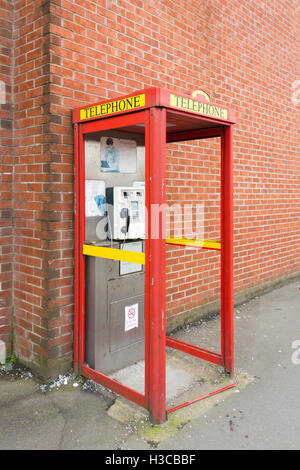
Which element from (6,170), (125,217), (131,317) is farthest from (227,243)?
(6,170)

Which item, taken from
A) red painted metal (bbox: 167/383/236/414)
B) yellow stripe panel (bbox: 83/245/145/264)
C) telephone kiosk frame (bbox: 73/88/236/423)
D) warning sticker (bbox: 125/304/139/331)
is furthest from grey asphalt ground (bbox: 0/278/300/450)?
yellow stripe panel (bbox: 83/245/145/264)

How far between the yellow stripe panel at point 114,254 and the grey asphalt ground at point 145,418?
1115mm

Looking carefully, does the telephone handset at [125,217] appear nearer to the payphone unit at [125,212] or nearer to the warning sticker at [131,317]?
the payphone unit at [125,212]

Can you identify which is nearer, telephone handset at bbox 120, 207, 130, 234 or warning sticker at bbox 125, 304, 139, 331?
telephone handset at bbox 120, 207, 130, 234

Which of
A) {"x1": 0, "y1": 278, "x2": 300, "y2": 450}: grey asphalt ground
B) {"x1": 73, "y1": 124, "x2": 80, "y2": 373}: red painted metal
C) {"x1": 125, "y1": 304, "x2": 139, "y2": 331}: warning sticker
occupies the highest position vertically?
{"x1": 73, "y1": 124, "x2": 80, "y2": 373}: red painted metal

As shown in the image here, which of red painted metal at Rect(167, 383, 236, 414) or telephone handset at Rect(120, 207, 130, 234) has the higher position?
telephone handset at Rect(120, 207, 130, 234)

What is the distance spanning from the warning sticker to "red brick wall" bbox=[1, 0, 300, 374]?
21.5 inches

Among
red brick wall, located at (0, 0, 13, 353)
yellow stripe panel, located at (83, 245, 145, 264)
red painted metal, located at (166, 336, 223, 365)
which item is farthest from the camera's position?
red painted metal, located at (166, 336, 223, 365)

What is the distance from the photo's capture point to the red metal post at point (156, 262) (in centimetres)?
262

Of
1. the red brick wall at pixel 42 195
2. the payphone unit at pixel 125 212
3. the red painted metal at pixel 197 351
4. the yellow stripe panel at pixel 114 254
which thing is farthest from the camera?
the red painted metal at pixel 197 351

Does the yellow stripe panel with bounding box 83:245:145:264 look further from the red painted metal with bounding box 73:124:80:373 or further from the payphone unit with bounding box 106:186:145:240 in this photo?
the payphone unit with bounding box 106:186:145:240

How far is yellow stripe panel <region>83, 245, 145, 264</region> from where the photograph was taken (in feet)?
9.36

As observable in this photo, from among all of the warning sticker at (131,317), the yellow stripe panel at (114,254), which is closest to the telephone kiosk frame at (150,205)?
the yellow stripe panel at (114,254)

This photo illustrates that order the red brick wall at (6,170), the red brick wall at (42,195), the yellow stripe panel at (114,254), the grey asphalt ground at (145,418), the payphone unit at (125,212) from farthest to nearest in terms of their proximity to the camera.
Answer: the red brick wall at (6,170), the payphone unit at (125,212), the red brick wall at (42,195), the yellow stripe panel at (114,254), the grey asphalt ground at (145,418)
